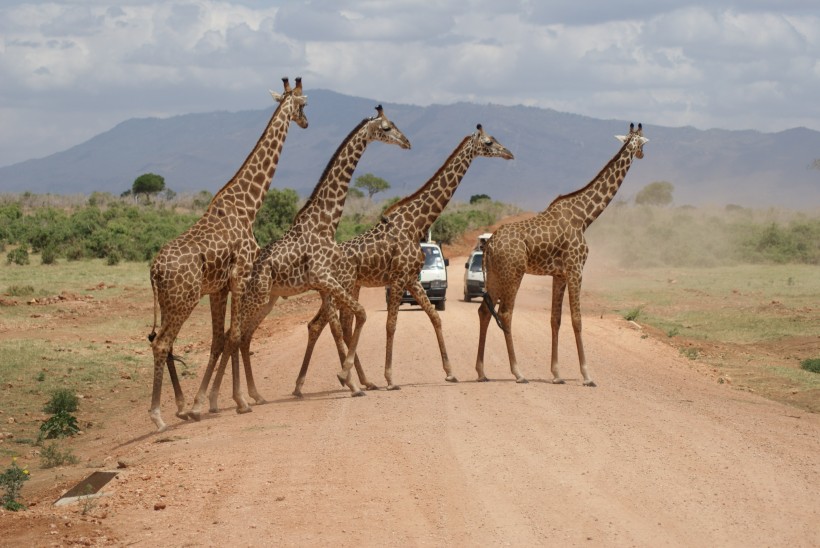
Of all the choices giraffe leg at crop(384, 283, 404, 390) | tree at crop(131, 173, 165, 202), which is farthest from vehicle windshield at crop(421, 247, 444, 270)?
tree at crop(131, 173, 165, 202)

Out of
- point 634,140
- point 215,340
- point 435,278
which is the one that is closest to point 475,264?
point 435,278

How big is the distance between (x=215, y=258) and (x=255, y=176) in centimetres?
152

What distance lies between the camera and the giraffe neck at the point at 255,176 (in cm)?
1408

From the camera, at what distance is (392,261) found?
1534cm

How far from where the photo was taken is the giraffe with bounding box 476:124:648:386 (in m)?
16.1

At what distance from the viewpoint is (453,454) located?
10891 millimetres

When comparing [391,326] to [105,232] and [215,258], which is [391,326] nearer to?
[215,258]

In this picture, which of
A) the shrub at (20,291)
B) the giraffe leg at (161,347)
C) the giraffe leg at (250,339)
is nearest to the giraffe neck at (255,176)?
the giraffe leg at (250,339)

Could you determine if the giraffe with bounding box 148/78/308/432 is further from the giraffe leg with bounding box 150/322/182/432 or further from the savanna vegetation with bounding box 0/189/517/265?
the savanna vegetation with bounding box 0/189/517/265

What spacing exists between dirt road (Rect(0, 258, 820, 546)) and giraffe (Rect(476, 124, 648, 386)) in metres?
0.69

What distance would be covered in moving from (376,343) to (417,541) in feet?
40.4

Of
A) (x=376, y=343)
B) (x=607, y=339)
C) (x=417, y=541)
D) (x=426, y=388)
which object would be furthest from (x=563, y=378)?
(x=417, y=541)

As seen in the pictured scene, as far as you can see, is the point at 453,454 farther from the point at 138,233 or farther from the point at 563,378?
the point at 138,233

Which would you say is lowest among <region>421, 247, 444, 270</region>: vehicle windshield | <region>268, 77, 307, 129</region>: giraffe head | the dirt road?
the dirt road
